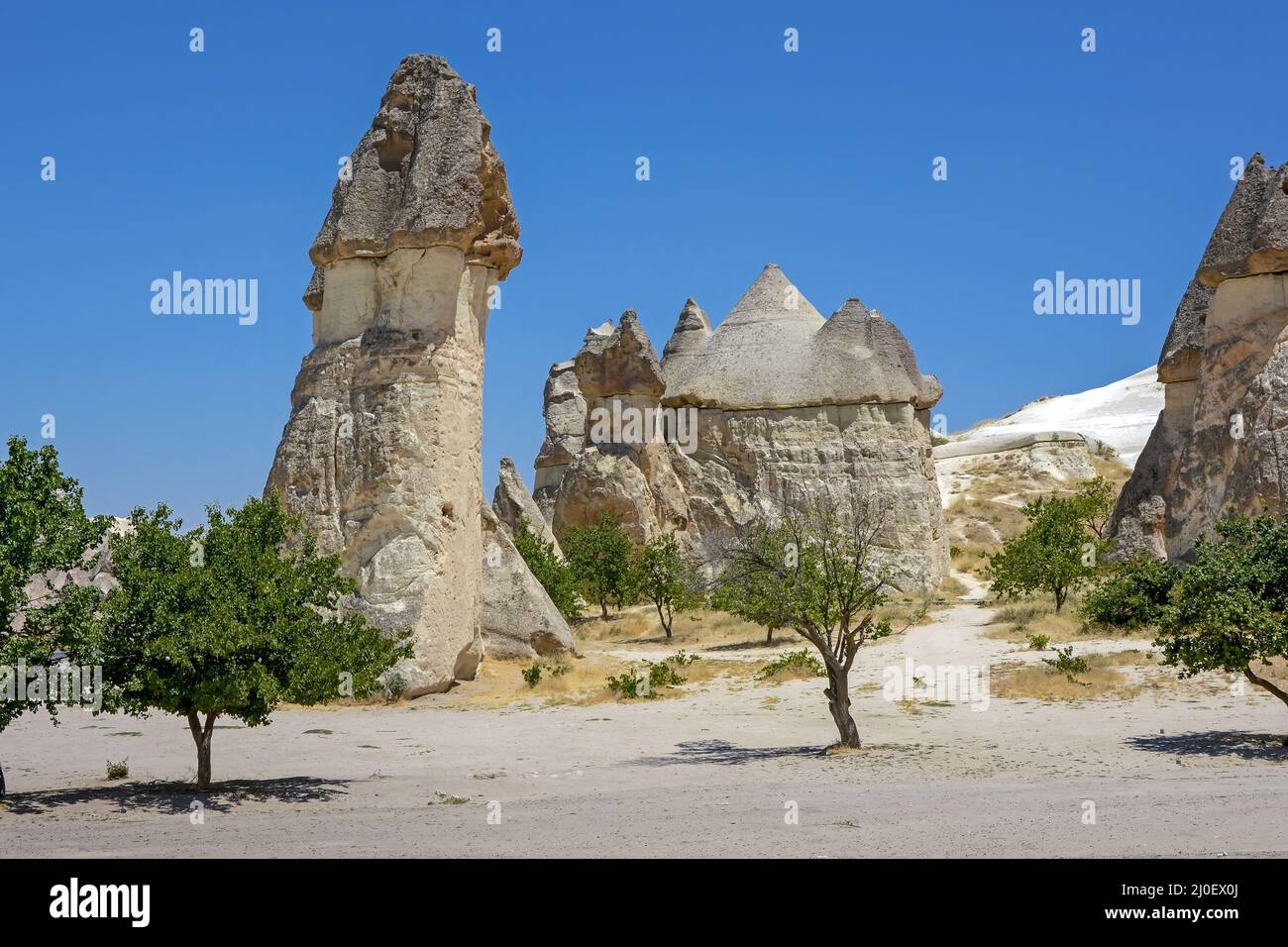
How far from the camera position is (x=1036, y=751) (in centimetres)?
1267

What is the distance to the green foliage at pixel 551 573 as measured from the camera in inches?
1065

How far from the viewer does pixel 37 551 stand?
9766 millimetres

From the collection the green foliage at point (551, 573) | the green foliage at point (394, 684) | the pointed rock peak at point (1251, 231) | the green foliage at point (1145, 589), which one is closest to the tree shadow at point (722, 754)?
the green foliage at point (1145, 589)

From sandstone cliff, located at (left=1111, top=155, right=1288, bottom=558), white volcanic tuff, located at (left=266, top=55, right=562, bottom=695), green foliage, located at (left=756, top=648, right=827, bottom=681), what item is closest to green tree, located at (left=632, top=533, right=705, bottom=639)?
green foliage, located at (left=756, top=648, right=827, bottom=681)

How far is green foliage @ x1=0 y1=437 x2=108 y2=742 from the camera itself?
31.5 feet

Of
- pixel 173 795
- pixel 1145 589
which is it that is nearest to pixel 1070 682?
pixel 1145 589

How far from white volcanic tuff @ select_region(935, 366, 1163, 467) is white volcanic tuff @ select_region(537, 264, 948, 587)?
23.8 m

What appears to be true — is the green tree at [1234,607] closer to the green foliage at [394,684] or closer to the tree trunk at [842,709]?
the tree trunk at [842,709]

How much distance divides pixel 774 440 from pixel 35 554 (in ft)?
87.3

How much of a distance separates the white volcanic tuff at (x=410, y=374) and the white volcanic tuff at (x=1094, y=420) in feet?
137

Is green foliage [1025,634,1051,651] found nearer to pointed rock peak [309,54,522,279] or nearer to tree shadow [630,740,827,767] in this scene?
tree shadow [630,740,827,767]
